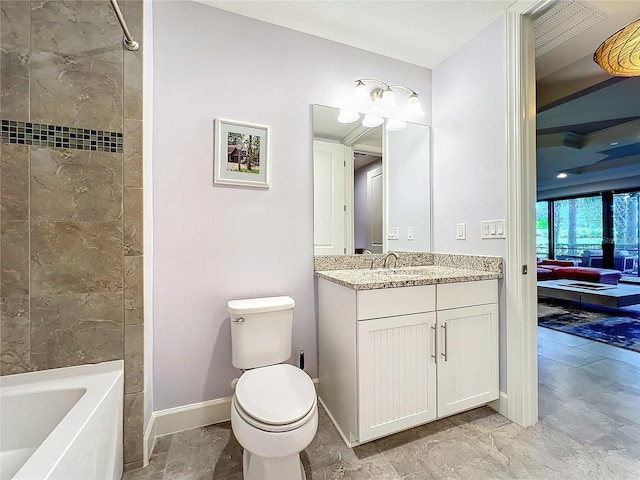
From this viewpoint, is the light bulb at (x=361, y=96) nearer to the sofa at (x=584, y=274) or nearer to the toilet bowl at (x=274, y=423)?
the toilet bowl at (x=274, y=423)

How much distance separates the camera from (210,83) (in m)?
1.66

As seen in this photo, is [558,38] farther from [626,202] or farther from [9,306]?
[626,202]

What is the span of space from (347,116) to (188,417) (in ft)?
6.89

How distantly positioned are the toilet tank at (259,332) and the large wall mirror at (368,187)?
0.51 meters

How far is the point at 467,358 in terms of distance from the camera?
164cm

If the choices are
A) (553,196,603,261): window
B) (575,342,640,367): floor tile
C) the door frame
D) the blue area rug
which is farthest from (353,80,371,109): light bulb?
(553,196,603,261): window

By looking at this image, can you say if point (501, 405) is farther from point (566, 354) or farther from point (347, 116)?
point (347, 116)

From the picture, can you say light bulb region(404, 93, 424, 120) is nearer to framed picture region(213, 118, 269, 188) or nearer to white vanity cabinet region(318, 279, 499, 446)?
framed picture region(213, 118, 269, 188)

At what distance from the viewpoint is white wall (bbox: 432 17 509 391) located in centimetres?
173

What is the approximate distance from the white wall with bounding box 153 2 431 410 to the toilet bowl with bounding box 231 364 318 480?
532 millimetres

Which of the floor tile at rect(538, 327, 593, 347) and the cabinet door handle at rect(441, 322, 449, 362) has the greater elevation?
the cabinet door handle at rect(441, 322, 449, 362)

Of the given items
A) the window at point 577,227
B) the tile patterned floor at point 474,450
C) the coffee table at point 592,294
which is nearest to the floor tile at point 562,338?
the tile patterned floor at point 474,450

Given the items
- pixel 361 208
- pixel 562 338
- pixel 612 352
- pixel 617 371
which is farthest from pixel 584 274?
pixel 361 208

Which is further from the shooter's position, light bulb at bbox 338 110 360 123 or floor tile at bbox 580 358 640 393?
floor tile at bbox 580 358 640 393
